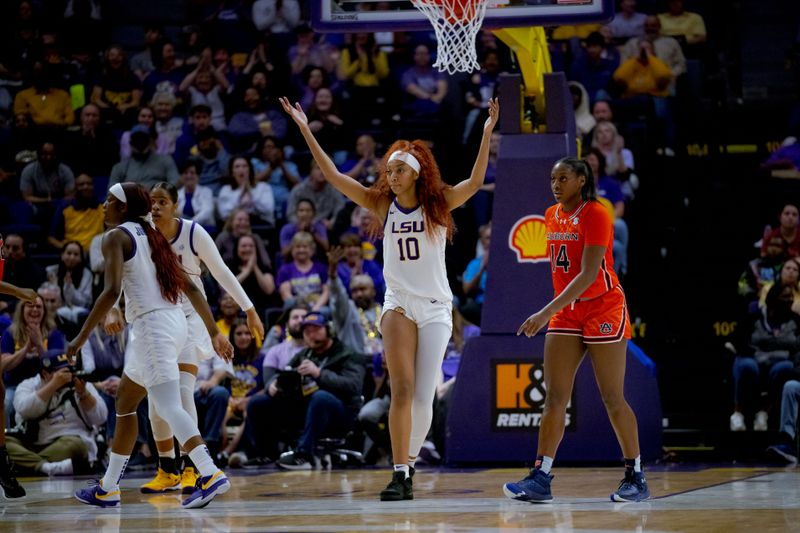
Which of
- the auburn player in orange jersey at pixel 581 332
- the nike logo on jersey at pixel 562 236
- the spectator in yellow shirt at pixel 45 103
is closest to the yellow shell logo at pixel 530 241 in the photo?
the nike logo on jersey at pixel 562 236

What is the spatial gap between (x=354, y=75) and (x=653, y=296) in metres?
5.20

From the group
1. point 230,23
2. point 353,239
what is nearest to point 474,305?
point 353,239

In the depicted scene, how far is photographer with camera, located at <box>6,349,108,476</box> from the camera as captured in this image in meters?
10.7

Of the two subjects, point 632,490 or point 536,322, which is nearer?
point 536,322

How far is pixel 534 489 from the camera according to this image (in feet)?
23.4

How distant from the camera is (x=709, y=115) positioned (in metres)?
15.1

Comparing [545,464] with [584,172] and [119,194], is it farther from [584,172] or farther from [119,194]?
[119,194]

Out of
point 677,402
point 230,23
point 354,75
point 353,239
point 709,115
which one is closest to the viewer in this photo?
point 677,402

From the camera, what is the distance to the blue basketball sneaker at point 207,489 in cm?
697

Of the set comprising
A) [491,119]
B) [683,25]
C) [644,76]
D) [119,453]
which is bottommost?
[119,453]

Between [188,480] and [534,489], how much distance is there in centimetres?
248

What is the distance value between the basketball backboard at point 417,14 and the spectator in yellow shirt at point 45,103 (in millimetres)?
7730

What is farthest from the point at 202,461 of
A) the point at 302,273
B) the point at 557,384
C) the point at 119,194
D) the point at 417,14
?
the point at 302,273

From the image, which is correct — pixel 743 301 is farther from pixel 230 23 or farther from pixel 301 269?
pixel 230 23
